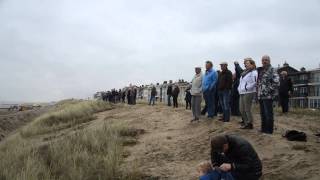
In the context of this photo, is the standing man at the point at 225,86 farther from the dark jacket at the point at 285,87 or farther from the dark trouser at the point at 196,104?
the dark jacket at the point at 285,87

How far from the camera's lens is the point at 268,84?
11109mm

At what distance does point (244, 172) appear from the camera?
641 centimetres

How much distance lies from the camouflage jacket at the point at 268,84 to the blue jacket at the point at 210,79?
3.11 metres

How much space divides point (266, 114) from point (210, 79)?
136 inches

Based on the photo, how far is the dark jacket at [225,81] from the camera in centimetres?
1350

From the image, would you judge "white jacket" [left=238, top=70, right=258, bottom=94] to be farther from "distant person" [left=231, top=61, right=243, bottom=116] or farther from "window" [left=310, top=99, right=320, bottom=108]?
"window" [left=310, top=99, right=320, bottom=108]

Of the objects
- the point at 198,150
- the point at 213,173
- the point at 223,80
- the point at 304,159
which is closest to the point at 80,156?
the point at 198,150

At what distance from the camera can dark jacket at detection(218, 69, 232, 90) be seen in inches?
531

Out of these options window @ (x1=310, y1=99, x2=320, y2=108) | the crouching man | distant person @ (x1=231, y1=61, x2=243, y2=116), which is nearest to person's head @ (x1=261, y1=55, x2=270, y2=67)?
distant person @ (x1=231, y1=61, x2=243, y2=116)

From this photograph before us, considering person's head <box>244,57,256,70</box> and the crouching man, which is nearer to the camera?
the crouching man

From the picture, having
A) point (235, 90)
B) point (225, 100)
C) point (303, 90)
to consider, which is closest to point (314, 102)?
point (303, 90)

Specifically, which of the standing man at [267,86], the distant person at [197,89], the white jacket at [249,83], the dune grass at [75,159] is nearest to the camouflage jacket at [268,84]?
the standing man at [267,86]

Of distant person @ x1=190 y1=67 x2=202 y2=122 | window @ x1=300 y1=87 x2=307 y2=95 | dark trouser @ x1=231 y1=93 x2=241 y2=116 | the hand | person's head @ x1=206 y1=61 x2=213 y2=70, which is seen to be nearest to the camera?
the hand

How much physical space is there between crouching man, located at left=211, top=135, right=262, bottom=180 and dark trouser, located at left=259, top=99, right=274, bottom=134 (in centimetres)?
473
